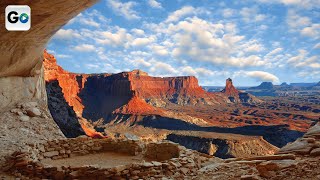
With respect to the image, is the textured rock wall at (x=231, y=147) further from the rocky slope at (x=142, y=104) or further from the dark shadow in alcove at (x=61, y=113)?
the dark shadow in alcove at (x=61, y=113)

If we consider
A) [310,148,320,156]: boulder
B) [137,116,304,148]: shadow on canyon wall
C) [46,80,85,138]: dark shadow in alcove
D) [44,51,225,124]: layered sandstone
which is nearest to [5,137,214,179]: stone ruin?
[310,148,320,156]: boulder

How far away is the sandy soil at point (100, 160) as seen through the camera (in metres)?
11.5

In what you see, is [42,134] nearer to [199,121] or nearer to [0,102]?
[0,102]

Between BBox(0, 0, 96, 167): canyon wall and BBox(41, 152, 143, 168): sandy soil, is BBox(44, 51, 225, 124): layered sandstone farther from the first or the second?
BBox(41, 152, 143, 168): sandy soil

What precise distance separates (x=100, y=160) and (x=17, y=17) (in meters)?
6.65

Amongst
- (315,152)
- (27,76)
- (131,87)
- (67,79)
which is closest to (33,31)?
(27,76)

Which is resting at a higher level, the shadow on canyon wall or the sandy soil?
the sandy soil

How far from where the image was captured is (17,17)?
863cm

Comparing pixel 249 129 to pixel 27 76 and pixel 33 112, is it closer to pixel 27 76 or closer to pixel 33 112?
pixel 27 76

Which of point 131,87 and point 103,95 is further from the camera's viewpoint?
point 103,95

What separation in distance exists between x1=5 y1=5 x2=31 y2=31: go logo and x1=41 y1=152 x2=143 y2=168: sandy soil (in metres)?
5.54

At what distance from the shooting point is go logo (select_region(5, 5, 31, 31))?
320 inches

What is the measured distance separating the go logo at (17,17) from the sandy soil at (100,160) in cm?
554

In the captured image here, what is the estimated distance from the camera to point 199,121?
4200 inches
